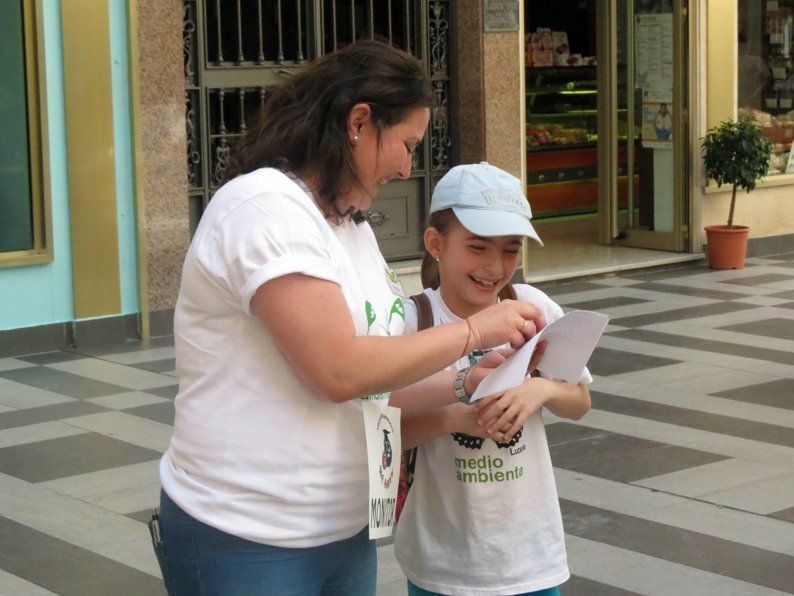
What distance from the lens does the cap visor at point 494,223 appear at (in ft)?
9.00

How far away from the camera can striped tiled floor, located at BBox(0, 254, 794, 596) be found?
4.86 m

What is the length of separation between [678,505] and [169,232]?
16.6ft

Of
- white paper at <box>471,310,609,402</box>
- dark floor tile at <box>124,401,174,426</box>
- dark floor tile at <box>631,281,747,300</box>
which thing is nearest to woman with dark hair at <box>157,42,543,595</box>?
white paper at <box>471,310,609,402</box>

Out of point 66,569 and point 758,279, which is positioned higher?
point 758,279

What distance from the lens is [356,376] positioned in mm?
2160

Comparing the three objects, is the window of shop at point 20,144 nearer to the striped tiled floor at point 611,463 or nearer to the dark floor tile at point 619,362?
the striped tiled floor at point 611,463

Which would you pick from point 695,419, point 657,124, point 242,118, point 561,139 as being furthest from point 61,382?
point 561,139

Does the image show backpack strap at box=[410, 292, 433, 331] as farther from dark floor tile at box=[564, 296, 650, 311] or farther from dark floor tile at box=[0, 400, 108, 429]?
dark floor tile at box=[564, 296, 650, 311]

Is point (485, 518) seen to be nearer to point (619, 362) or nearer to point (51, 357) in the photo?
point (619, 362)

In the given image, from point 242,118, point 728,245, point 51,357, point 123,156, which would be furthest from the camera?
point 728,245

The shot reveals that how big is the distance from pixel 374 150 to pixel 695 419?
513 cm

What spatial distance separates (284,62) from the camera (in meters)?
10.5

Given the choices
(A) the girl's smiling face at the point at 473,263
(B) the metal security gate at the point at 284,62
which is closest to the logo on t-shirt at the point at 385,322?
(A) the girl's smiling face at the point at 473,263

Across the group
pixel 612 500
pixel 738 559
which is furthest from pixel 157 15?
pixel 738 559
